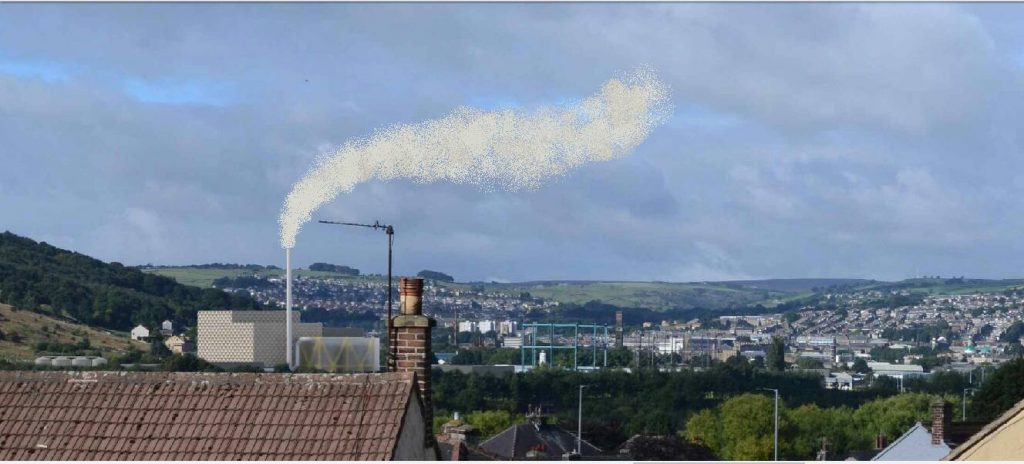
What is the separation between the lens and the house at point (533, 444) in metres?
73.2

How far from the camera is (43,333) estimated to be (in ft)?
575

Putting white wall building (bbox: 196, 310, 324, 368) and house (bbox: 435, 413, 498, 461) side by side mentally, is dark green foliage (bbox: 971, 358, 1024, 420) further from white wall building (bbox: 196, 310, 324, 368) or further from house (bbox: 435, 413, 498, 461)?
white wall building (bbox: 196, 310, 324, 368)

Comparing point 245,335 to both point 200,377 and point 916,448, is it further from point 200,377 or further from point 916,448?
point 200,377

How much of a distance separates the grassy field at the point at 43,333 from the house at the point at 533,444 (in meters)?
83.8

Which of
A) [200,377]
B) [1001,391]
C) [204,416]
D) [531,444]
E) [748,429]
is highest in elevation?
[200,377]

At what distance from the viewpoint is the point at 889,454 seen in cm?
6156

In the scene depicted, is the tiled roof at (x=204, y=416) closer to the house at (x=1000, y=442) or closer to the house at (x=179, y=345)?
the house at (x=1000, y=442)

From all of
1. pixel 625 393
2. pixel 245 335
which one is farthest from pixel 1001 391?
pixel 245 335

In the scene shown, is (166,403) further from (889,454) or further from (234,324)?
(234,324)

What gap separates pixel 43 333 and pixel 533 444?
357ft

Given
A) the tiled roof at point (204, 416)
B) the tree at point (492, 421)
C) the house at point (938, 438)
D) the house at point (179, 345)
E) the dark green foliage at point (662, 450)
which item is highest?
the tiled roof at point (204, 416)

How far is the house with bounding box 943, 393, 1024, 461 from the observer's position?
17.9 meters

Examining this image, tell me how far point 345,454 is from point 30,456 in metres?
4.16

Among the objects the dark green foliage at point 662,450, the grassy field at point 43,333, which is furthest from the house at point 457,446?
the grassy field at point 43,333
